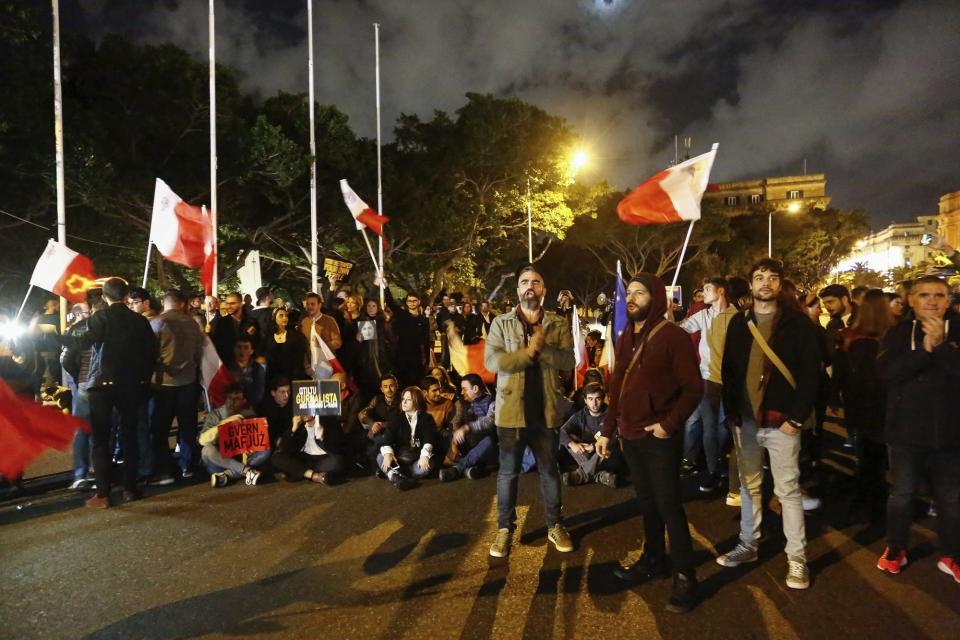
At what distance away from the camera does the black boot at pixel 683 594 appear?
3334 millimetres

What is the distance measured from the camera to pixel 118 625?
3.37 m

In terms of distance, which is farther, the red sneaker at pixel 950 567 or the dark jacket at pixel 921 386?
the red sneaker at pixel 950 567

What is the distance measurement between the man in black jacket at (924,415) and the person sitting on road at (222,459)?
17.7ft

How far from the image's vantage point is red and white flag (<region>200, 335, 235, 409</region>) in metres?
6.58

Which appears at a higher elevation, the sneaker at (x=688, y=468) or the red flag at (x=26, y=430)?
the red flag at (x=26, y=430)

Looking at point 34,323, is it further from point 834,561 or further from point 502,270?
point 502,270

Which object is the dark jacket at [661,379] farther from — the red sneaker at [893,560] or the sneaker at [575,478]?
the sneaker at [575,478]

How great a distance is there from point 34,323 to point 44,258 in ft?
3.25

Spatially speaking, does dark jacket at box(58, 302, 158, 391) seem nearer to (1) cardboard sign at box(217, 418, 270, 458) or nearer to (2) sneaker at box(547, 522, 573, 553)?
(1) cardboard sign at box(217, 418, 270, 458)

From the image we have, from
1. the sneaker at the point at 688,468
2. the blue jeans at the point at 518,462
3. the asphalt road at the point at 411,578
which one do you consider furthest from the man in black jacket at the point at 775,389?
the sneaker at the point at 688,468

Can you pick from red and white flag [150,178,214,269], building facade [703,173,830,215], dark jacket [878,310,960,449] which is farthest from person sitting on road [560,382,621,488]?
building facade [703,173,830,215]

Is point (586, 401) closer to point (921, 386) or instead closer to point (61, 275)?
point (921, 386)

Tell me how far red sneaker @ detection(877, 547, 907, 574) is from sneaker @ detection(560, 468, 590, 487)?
8.46 ft

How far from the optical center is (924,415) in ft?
11.7
